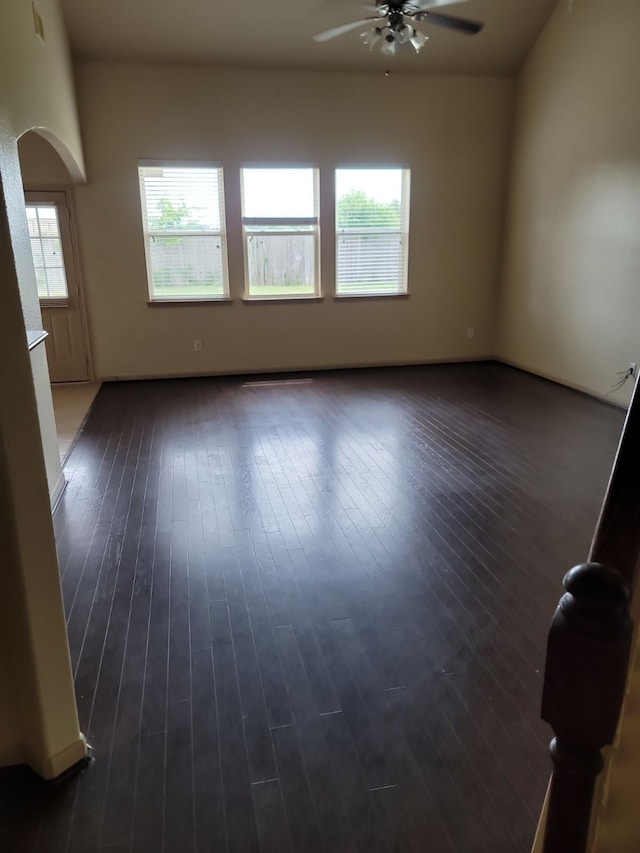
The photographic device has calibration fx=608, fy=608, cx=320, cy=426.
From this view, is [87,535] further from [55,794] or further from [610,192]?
[610,192]

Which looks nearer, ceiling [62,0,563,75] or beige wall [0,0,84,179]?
beige wall [0,0,84,179]

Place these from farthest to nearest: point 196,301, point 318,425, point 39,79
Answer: point 196,301, point 318,425, point 39,79

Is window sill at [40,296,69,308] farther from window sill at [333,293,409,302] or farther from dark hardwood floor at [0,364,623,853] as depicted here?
window sill at [333,293,409,302]

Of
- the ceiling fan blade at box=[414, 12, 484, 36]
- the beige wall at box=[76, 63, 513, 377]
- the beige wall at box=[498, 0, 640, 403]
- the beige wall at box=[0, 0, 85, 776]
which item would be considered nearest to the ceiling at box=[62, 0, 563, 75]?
the beige wall at box=[76, 63, 513, 377]

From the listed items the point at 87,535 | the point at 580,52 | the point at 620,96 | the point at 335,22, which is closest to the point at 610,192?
the point at 620,96

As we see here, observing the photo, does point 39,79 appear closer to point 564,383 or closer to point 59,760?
point 59,760

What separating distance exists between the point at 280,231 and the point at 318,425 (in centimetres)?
284

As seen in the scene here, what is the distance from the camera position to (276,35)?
597 centimetres

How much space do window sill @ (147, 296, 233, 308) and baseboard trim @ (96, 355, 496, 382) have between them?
0.79 m

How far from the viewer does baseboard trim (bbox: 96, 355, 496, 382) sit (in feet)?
22.8

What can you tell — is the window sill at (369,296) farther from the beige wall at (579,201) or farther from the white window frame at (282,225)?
the beige wall at (579,201)

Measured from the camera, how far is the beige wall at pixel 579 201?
17.8 ft

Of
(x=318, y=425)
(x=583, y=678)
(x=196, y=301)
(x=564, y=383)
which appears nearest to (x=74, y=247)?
(x=196, y=301)

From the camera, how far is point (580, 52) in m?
5.88
